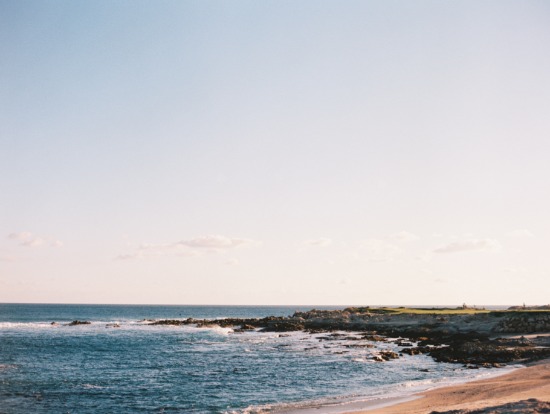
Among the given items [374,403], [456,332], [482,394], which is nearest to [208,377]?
[374,403]

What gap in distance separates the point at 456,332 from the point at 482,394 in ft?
117

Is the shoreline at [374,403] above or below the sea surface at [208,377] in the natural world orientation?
above

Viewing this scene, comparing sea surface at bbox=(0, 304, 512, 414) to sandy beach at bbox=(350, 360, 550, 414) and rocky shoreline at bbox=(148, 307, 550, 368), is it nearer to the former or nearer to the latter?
sandy beach at bbox=(350, 360, 550, 414)

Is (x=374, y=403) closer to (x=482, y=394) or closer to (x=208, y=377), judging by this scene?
(x=482, y=394)

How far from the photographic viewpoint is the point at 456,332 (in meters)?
57.3

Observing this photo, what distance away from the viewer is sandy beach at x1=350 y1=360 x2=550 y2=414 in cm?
2155

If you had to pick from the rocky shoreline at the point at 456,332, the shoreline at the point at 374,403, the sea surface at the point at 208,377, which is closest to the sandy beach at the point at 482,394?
the shoreline at the point at 374,403

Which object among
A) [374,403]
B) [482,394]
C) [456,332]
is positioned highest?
[482,394]

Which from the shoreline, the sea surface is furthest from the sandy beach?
the sea surface

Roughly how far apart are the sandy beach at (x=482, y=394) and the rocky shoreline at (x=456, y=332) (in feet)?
28.7

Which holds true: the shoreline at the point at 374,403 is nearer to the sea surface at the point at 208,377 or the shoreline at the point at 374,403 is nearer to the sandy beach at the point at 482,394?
the sea surface at the point at 208,377

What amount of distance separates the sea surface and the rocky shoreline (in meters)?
3.19

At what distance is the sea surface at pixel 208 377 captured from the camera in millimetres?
27703

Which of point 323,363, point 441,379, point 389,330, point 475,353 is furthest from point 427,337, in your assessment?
point 441,379
